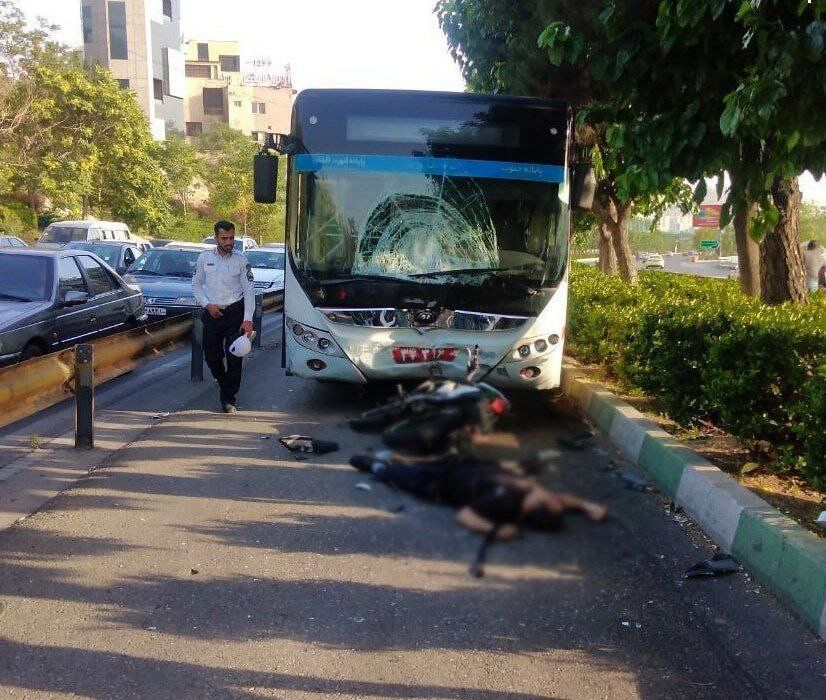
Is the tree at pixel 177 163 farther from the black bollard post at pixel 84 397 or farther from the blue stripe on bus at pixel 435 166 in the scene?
the blue stripe on bus at pixel 435 166

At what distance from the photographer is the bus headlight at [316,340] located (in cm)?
127

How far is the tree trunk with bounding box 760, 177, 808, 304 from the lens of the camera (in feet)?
33.7

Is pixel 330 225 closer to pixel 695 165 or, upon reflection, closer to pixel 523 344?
pixel 523 344

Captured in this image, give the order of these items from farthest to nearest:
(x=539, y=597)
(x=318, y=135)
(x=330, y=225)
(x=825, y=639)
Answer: (x=825, y=639) < (x=318, y=135) < (x=330, y=225) < (x=539, y=597)

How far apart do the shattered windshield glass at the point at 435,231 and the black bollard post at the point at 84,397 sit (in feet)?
18.8

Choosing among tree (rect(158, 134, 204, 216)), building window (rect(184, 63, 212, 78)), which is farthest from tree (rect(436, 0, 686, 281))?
building window (rect(184, 63, 212, 78))

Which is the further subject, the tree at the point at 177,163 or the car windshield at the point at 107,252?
the tree at the point at 177,163

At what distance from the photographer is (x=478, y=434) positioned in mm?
749

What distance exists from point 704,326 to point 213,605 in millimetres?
2492

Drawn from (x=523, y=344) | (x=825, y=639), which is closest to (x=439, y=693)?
(x=825, y=639)

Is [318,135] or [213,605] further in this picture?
[213,605]

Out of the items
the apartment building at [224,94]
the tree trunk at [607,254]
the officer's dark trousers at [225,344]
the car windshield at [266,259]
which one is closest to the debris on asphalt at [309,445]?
the officer's dark trousers at [225,344]

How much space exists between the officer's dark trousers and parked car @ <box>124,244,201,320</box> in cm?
1026

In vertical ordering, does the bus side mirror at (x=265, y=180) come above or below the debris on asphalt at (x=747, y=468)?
above
